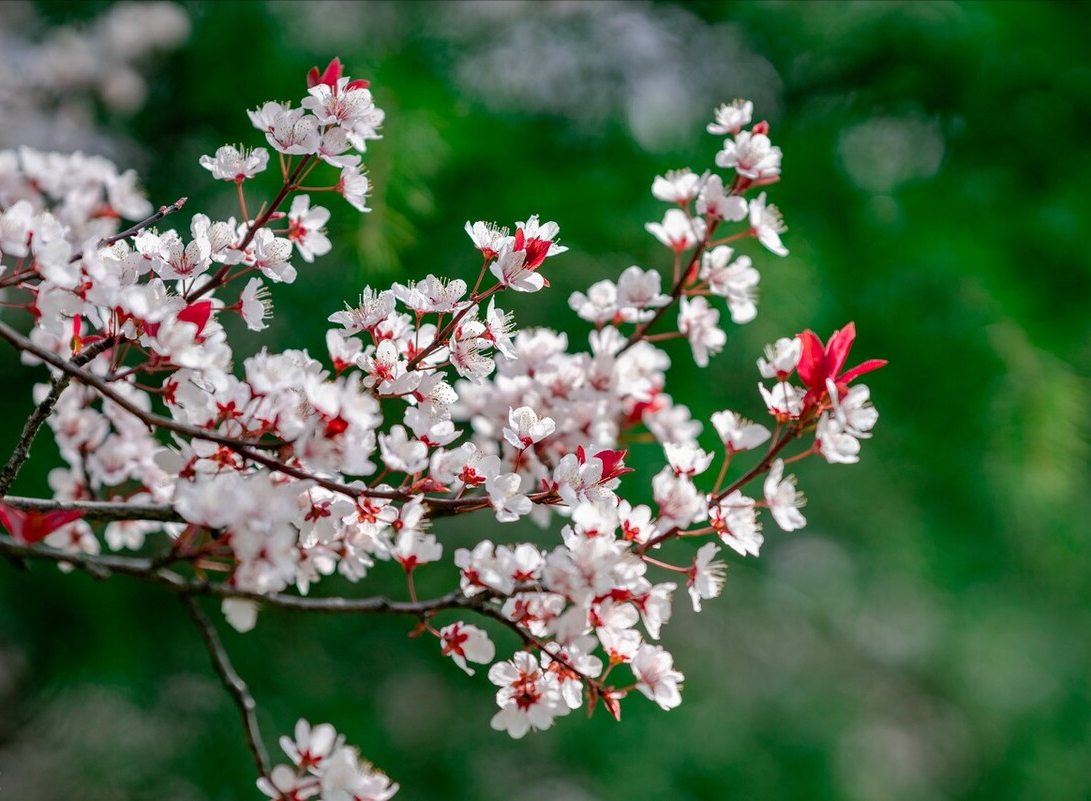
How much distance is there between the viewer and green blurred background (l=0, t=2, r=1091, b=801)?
39.7 inches

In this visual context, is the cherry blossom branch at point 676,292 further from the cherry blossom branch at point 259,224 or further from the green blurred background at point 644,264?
the green blurred background at point 644,264

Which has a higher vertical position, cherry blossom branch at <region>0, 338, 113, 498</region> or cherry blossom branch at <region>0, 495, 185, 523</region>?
cherry blossom branch at <region>0, 338, 113, 498</region>

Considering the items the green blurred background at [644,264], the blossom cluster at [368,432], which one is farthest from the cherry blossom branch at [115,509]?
the green blurred background at [644,264]

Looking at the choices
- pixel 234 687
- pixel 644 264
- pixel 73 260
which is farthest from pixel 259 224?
pixel 644 264

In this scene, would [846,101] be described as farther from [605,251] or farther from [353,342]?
[353,342]

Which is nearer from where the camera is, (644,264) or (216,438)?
(216,438)

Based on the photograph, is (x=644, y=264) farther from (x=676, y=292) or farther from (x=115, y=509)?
(x=115, y=509)

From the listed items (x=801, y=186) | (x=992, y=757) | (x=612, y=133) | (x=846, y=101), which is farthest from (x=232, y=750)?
(x=992, y=757)

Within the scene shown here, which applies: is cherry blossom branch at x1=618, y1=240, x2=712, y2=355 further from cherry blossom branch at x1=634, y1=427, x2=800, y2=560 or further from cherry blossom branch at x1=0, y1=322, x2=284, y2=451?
cherry blossom branch at x1=0, y1=322, x2=284, y2=451

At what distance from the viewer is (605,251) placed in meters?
0.99

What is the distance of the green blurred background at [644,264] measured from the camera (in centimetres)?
101

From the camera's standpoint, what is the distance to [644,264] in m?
1.00

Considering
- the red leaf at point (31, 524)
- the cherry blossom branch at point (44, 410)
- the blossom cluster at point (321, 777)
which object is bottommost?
the blossom cluster at point (321, 777)

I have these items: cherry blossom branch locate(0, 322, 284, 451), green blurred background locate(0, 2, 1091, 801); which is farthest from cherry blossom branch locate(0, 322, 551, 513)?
green blurred background locate(0, 2, 1091, 801)
